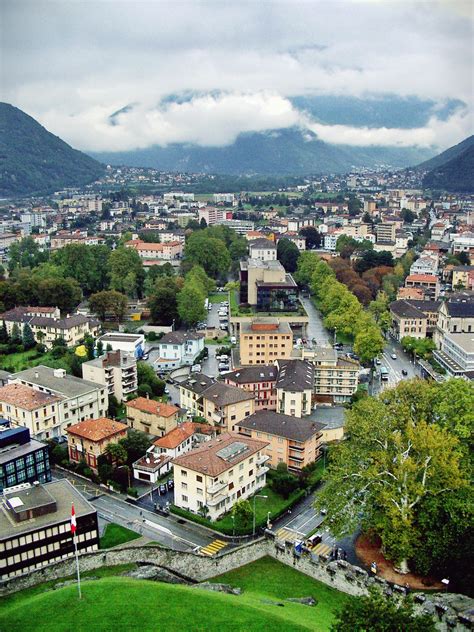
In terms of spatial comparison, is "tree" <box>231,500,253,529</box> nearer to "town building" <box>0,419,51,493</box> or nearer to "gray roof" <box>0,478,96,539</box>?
"gray roof" <box>0,478,96,539</box>

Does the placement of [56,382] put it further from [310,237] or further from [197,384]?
[310,237]

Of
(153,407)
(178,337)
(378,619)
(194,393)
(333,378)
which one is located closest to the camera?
(378,619)

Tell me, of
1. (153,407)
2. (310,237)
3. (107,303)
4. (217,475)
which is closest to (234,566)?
(217,475)

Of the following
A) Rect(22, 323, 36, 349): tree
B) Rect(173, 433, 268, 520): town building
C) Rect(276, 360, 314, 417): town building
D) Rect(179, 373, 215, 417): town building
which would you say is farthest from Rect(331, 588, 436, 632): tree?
Rect(22, 323, 36, 349): tree

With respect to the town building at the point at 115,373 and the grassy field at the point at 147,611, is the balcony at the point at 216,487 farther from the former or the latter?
the town building at the point at 115,373

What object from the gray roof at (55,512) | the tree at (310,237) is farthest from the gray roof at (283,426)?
the tree at (310,237)
